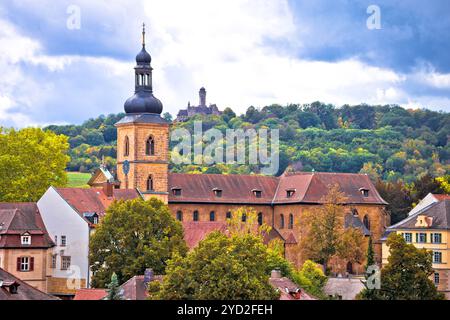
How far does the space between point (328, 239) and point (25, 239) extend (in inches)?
937

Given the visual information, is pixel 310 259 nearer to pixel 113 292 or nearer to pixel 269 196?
pixel 269 196

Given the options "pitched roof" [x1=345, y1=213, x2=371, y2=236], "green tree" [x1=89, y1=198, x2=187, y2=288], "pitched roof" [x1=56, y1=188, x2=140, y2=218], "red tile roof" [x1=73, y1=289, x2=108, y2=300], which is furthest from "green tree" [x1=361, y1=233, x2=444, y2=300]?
"pitched roof" [x1=345, y1=213, x2=371, y2=236]

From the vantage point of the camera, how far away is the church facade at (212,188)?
9412 cm

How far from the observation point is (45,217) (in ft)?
255

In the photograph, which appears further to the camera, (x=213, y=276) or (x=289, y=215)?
(x=289, y=215)

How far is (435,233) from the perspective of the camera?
270ft

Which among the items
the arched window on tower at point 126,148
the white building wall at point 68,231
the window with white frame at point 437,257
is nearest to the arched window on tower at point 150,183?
the arched window on tower at point 126,148

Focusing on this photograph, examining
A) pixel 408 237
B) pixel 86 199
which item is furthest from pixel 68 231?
pixel 408 237

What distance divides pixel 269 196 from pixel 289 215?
10.9 ft

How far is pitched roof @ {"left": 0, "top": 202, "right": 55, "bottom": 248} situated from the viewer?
2817 inches

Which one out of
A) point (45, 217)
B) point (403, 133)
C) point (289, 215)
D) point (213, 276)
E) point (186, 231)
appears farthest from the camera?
point (403, 133)

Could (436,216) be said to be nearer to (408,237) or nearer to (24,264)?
(408,237)
